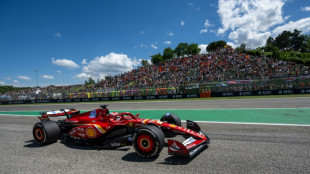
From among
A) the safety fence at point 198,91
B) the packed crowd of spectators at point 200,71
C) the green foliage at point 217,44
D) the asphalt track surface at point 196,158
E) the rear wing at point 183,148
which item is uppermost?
the green foliage at point 217,44

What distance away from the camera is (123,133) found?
14.6ft

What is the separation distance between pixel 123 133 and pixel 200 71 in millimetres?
26270

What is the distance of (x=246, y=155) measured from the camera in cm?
354

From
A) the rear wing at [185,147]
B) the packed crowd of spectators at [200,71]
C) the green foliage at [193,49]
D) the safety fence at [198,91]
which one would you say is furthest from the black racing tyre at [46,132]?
the green foliage at [193,49]

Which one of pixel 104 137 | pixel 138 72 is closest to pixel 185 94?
pixel 104 137

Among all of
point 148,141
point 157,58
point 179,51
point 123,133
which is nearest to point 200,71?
point 123,133

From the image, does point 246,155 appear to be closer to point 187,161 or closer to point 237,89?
point 187,161

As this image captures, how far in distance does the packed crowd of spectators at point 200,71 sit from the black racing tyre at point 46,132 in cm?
1640

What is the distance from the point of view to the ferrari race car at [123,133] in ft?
11.7

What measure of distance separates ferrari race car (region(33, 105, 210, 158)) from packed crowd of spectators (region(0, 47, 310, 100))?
15869 millimetres

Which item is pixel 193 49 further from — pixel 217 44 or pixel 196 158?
pixel 196 158

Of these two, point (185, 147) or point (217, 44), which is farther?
point (217, 44)

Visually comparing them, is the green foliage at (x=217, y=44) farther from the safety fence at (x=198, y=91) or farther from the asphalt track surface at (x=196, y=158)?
the asphalt track surface at (x=196, y=158)

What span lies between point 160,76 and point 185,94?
1404cm
